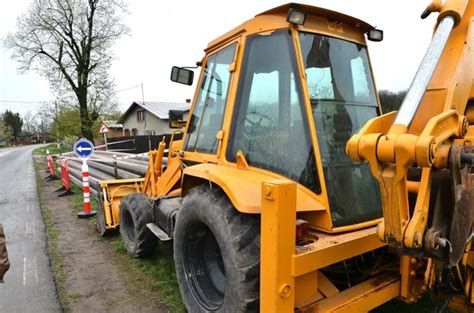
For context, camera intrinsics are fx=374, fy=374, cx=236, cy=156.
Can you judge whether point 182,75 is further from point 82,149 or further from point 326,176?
point 82,149

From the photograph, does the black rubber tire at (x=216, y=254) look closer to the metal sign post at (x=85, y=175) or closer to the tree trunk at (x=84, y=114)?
the metal sign post at (x=85, y=175)

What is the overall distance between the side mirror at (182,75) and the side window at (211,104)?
376 mm

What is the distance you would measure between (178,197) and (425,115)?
296 centimetres

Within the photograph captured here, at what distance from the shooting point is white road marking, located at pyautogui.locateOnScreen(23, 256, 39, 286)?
4.55 m

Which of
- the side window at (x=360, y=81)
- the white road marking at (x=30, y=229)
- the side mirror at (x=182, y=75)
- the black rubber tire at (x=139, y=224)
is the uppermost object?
the side mirror at (x=182, y=75)

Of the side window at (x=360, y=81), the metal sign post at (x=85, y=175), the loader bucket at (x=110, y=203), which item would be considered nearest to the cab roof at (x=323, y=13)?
the side window at (x=360, y=81)

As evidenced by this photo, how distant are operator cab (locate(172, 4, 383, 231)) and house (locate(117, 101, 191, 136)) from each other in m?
36.3

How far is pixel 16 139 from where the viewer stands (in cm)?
9425

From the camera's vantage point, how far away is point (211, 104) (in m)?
3.71

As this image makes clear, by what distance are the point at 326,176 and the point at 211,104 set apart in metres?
1.53

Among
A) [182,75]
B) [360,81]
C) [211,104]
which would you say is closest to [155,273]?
[211,104]

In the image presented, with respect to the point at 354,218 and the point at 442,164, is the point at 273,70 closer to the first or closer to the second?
the point at 354,218

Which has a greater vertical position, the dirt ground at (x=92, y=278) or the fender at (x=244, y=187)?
the fender at (x=244, y=187)

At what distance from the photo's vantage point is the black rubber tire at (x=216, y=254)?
2.36 meters
